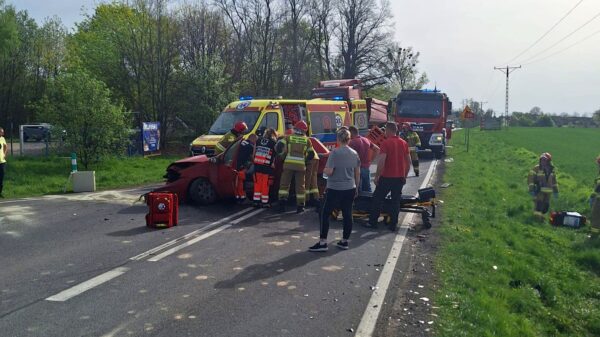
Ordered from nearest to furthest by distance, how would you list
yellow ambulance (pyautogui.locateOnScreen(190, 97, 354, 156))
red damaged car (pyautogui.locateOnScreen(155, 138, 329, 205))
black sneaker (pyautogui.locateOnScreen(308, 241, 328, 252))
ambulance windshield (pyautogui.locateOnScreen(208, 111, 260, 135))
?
black sneaker (pyautogui.locateOnScreen(308, 241, 328, 252)), red damaged car (pyautogui.locateOnScreen(155, 138, 329, 205)), yellow ambulance (pyautogui.locateOnScreen(190, 97, 354, 156)), ambulance windshield (pyautogui.locateOnScreen(208, 111, 260, 135))

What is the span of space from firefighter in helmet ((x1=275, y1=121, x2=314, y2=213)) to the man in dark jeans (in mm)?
1696

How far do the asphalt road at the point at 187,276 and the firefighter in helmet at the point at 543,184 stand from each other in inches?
192

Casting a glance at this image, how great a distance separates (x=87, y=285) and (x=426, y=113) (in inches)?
861

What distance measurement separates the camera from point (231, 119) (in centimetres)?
1658

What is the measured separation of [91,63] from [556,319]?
31320mm

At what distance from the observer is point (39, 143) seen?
2584 centimetres

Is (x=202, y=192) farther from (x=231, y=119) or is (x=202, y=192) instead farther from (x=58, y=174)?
(x=58, y=174)

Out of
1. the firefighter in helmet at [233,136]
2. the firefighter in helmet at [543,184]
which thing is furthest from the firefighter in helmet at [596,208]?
the firefighter in helmet at [233,136]

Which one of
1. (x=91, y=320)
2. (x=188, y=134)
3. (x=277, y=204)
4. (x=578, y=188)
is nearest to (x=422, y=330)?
(x=91, y=320)

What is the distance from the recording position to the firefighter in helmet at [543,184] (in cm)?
1285

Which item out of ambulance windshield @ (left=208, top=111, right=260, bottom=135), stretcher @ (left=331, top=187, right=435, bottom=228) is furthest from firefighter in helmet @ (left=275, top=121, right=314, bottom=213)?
ambulance windshield @ (left=208, top=111, right=260, bottom=135)

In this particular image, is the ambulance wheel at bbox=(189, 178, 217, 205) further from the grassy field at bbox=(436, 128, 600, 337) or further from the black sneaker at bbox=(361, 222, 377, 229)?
the grassy field at bbox=(436, 128, 600, 337)

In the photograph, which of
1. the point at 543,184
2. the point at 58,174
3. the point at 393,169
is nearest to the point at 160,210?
the point at 393,169

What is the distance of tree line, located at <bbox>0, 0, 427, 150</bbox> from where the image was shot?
3052 centimetres
